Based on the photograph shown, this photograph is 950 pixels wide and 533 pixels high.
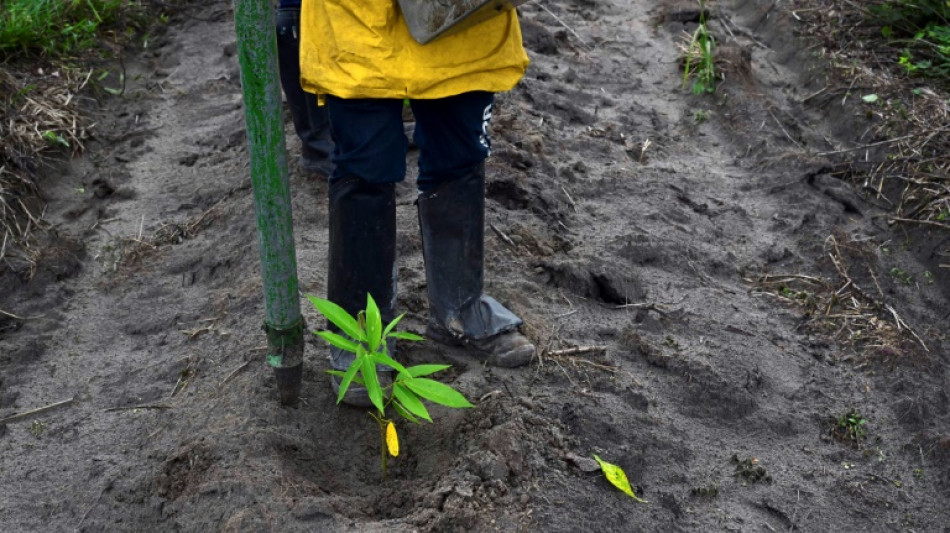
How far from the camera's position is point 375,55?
6.70 ft

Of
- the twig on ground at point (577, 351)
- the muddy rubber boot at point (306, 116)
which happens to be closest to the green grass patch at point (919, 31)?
the twig on ground at point (577, 351)

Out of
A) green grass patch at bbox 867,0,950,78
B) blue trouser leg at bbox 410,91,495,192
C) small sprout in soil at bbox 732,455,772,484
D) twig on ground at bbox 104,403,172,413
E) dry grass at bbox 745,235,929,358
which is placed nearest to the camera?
blue trouser leg at bbox 410,91,495,192

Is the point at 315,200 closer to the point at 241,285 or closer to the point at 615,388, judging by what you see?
the point at 241,285

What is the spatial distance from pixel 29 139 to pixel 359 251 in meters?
2.15

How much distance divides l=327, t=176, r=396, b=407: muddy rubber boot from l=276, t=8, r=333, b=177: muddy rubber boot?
1.10 meters

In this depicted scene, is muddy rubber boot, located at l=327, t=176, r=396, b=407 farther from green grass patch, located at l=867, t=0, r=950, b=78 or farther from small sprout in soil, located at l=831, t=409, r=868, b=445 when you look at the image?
green grass patch, located at l=867, t=0, r=950, b=78

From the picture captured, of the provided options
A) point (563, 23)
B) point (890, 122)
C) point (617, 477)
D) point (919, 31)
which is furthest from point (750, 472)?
point (563, 23)

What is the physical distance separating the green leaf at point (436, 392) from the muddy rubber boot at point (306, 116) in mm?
1531

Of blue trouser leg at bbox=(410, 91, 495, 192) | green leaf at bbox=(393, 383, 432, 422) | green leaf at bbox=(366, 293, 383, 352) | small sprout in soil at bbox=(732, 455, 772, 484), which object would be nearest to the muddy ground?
small sprout in soil at bbox=(732, 455, 772, 484)

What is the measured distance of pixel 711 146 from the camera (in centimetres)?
409

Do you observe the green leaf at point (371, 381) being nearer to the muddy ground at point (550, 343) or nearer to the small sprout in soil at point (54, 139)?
the muddy ground at point (550, 343)

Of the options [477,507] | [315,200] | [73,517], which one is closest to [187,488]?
[73,517]

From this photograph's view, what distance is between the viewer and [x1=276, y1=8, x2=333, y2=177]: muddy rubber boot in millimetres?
3342

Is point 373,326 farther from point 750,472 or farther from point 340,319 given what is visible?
point 750,472
